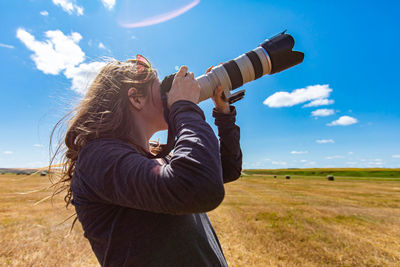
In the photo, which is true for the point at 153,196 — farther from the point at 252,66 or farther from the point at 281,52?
the point at 281,52

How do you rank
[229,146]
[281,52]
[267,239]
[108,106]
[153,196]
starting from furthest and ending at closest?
[267,239], [281,52], [229,146], [108,106], [153,196]

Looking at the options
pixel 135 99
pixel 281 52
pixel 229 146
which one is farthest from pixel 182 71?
pixel 281 52

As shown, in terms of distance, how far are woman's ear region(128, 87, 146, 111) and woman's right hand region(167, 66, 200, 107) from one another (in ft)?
0.64

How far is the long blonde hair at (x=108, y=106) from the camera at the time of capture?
4.27ft

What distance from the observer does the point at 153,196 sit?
1003mm

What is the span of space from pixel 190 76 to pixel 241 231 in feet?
20.7

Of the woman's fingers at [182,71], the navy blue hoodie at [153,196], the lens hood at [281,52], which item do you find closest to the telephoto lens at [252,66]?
the lens hood at [281,52]

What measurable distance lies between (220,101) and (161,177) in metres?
1.30

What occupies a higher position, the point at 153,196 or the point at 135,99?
the point at 135,99

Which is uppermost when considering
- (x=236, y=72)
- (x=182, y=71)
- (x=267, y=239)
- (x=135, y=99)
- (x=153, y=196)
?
(x=236, y=72)

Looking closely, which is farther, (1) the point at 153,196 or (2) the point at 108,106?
(2) the point at 108,106

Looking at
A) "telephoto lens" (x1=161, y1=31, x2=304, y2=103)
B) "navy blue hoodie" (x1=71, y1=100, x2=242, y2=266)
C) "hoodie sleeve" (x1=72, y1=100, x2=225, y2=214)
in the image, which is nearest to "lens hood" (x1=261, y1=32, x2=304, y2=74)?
"telephoto lens" (x1=161, y1=31, x2=304, y2=103)

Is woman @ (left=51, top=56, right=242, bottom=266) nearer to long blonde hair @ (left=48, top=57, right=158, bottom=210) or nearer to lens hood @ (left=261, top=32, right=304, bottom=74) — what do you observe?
long blonde hair @ (left=48, top=57, right=158, bottom=210)

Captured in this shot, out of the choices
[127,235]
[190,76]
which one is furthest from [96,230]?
[190,76]
